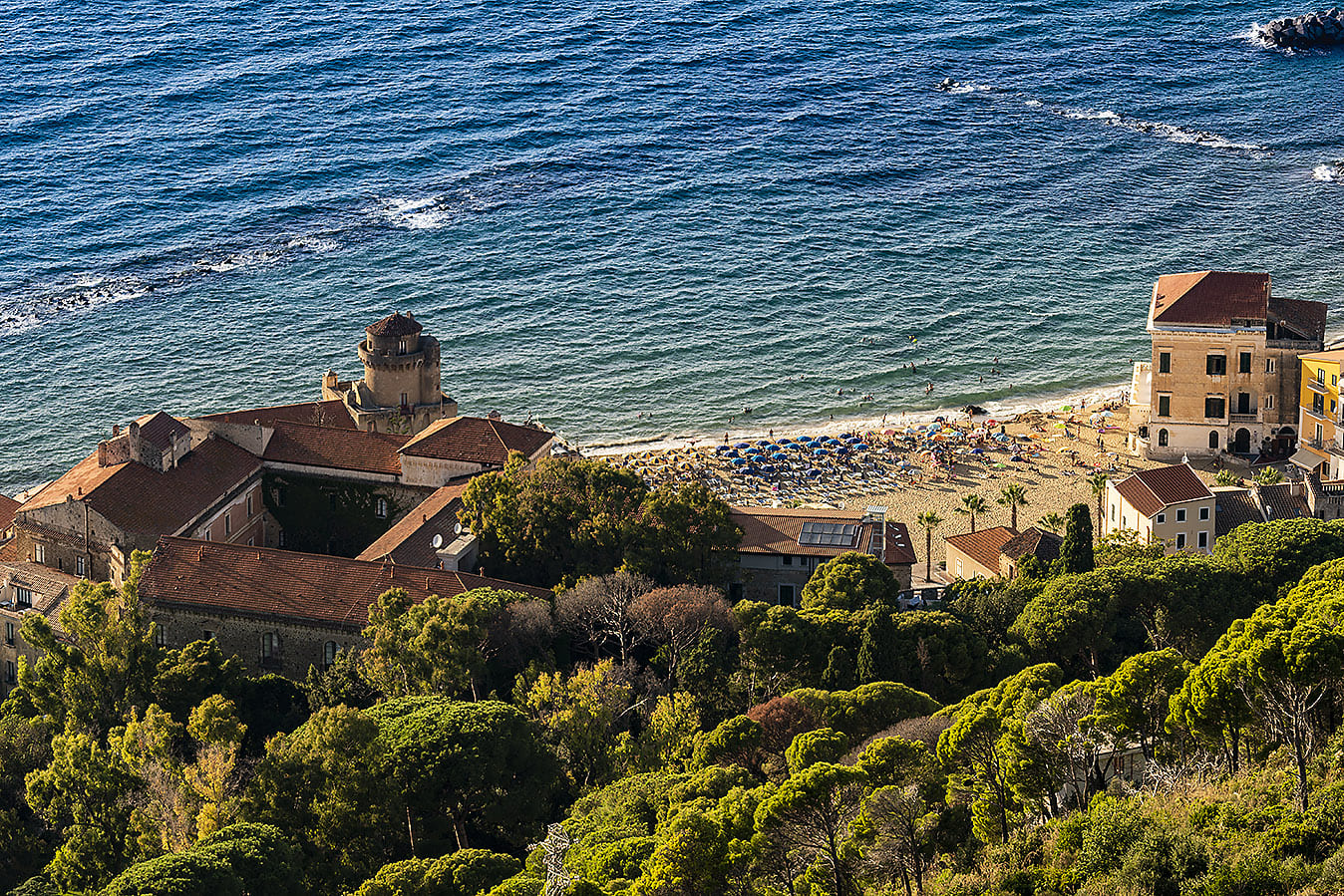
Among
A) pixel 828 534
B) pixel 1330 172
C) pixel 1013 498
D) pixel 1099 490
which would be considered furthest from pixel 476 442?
pixel 1330 172

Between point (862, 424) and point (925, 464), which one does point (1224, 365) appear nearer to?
point (925, 464)

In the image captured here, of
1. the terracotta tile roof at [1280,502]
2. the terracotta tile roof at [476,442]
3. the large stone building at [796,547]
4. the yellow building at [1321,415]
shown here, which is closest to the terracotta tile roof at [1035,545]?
the large stone building at [796,547]

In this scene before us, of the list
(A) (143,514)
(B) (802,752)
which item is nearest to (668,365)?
(A) (143,514)

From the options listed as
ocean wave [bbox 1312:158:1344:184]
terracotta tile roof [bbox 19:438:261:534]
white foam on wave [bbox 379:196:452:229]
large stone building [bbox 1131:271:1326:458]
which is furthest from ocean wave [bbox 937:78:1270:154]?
terracotta tile roof [bbox 19:438:261:534]

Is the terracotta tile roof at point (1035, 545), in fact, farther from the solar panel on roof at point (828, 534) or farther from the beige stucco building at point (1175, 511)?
the solar panel on roof at point (828, 534)

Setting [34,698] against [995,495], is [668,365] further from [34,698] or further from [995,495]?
[34,698]

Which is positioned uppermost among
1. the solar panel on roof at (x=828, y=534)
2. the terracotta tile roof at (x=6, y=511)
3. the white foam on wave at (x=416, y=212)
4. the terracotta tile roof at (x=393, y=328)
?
the terracotta tile roof at (x=393, y=328)
